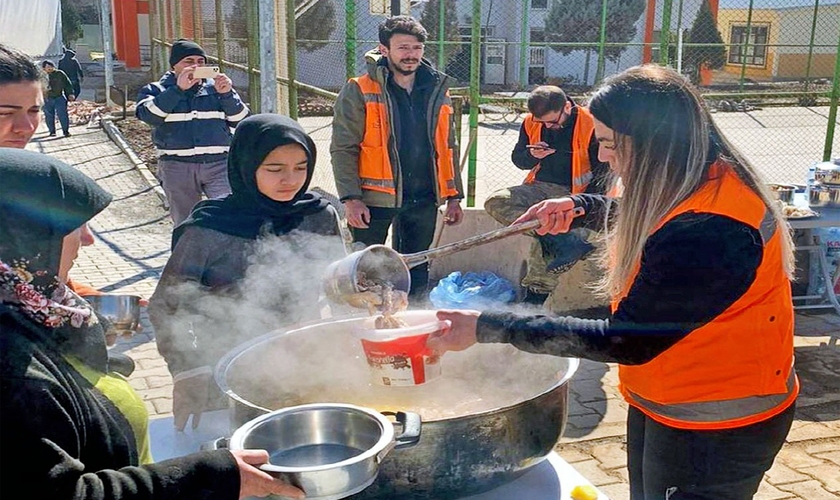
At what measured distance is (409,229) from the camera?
541 cm

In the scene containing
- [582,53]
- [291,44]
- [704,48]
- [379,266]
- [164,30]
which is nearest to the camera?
[379,266]

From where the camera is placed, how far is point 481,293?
6055mm

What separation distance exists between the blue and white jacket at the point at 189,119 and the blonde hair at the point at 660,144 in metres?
4.58

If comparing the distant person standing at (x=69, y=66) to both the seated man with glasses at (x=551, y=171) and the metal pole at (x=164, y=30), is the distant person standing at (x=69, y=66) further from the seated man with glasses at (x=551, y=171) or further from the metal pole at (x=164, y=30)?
the seated man with glasses at (x=551, y=171)

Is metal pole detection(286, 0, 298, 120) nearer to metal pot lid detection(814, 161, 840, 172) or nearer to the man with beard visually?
the man with beard

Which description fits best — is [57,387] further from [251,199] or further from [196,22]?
[196,22]

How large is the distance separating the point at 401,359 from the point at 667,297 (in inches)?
28.7

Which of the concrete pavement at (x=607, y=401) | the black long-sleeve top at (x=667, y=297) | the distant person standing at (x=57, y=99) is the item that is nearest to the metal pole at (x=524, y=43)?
the concrete pavement at (x=607, y=401)

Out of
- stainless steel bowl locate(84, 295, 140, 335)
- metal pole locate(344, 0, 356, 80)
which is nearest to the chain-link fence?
metal pole locate(344, 0, 356, 80)

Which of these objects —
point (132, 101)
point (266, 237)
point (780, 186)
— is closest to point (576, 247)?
point (780, 186)

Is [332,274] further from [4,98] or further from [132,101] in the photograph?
[132,101]

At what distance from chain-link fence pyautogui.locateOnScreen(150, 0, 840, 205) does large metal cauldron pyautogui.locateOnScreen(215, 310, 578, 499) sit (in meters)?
7.77

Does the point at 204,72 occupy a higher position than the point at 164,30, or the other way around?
the point at 164,30

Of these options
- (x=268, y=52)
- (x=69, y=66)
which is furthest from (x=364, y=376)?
(x=69, y=66)
